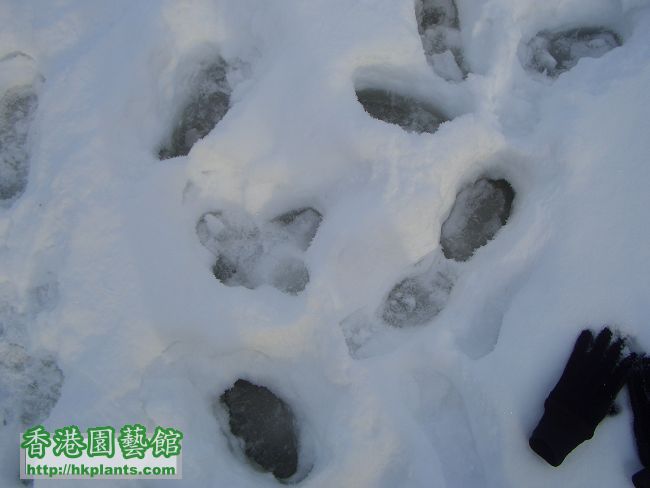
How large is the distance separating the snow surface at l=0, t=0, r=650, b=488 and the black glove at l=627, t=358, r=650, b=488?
4 centimetres

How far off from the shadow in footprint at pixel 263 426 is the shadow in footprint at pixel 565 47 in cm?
177

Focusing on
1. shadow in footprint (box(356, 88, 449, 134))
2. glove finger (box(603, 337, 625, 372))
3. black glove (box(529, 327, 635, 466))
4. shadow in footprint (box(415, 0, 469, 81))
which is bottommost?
black glove (box(529, 327, 635, 466))

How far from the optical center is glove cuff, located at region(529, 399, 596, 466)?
6.27ft

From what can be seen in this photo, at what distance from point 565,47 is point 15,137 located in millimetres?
2423

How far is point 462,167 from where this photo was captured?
2201 mm

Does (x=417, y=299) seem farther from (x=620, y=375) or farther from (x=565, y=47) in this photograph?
(x=565, y=47)

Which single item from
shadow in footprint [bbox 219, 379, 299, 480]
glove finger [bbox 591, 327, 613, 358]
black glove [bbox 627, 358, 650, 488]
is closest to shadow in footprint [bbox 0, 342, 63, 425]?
shadow in footprint [bbox 219, 379, 299, 480]

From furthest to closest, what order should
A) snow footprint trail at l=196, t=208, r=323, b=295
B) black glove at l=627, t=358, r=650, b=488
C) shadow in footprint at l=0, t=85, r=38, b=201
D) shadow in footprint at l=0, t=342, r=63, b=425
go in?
shadow in footprint at l=0, t=85, r=38, b=201 → snow footprint trail at l=196, t=208, r=323, b=295 → shadow in footprint at l=0, t=342, r=63, b=425 → black glove at l=627, t=358, r=650, b=488

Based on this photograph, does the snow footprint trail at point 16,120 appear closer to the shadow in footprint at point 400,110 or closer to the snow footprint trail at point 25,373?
the snow footprint trail at point 25,373

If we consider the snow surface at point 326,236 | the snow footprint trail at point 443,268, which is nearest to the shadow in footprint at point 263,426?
the snow surface at point 326,236

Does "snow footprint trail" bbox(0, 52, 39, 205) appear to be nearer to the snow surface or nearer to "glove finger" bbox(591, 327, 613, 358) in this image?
the snow surface

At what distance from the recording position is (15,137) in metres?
2.41

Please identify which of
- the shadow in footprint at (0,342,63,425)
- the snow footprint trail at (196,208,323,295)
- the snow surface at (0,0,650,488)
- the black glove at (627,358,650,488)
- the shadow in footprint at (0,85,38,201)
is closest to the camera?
the black glove at (627,358,650,488)

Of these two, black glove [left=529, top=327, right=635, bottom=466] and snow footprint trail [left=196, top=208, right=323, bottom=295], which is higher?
black glove [left=529, top=327, right=635, bottom=466]
